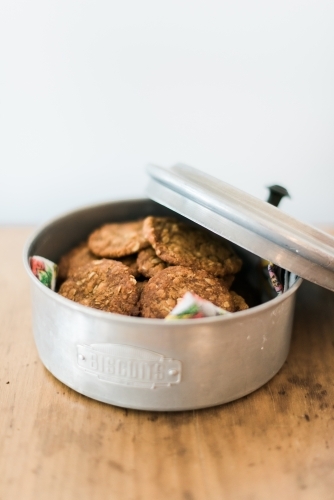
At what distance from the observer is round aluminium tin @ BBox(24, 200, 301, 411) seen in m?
0.54

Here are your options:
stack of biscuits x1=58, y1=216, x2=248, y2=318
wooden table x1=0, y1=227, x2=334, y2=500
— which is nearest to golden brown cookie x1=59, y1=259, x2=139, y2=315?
stack of biscuits x1=58, y1=216, x2=248, y2=318

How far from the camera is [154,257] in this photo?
2.35 feet

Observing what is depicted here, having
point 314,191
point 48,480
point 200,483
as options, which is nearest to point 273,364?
point 200,483

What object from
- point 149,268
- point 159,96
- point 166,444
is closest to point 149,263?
point 149,268

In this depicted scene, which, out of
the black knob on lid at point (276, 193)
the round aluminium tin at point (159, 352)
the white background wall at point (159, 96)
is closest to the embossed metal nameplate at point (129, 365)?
the round aluminium tin at point (159, 352)

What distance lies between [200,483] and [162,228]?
0.36 metres

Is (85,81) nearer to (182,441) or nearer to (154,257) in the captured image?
(154,257)

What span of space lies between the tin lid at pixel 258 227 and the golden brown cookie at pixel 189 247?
78mm

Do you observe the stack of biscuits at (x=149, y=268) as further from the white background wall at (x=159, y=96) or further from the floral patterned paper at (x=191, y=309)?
the white background wall at (x=159, y=96)

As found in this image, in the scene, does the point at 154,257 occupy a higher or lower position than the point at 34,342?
higher

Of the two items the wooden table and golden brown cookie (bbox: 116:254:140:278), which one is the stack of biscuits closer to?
golden brown cookie (bbox: 116:254:140:278)

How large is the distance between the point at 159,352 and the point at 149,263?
0.19m

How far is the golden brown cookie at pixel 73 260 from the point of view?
2.54 ft

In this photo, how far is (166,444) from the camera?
0.55 m
